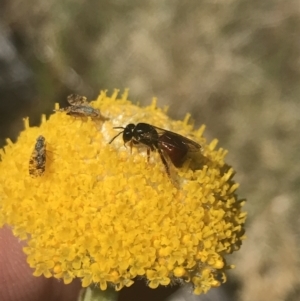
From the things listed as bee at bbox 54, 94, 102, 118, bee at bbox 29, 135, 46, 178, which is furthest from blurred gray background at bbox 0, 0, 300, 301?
bee at bbox 29, 135, 46, 178

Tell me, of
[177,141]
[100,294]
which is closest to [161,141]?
[177,141]

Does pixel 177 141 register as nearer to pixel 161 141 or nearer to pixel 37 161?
pixel 161 141

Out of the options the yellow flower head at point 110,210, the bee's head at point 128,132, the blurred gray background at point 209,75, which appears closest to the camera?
the yellow flower head at point 110,210

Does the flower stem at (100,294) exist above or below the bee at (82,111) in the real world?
below

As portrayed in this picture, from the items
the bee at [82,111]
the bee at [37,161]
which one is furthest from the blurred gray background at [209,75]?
the bee at [37,161]

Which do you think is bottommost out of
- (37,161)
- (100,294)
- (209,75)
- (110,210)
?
(100,294)

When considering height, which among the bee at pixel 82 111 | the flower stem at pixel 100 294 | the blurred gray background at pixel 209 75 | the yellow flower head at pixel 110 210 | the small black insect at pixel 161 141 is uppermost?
the blurred gray background at pixel 209 75

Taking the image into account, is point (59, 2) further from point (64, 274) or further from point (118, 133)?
point (64, 274)

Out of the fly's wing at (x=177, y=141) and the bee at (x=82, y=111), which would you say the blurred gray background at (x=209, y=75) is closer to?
the bee at (x=82, y=111)
